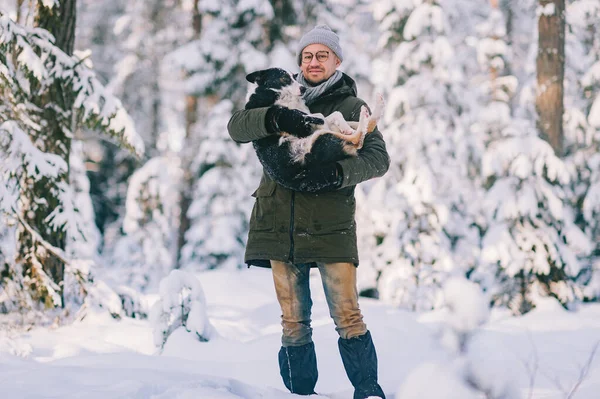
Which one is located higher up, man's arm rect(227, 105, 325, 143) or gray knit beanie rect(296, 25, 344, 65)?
gray knit beanie rect(296, 25, 344, 65)

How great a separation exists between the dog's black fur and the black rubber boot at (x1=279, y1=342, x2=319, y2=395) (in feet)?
3.21

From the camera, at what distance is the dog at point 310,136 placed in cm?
306

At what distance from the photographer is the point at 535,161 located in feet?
27.0

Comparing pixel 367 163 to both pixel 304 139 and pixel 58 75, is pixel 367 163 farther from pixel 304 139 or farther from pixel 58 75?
pixel 58 75

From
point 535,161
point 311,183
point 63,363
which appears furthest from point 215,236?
point 311,183

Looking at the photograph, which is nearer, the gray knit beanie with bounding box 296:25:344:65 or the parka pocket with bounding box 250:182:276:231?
the parka pocket with bounding box 250:182:276:231

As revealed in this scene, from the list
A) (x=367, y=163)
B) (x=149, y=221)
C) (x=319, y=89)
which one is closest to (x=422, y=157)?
(x=149, y=221)

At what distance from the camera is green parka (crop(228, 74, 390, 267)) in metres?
3.16

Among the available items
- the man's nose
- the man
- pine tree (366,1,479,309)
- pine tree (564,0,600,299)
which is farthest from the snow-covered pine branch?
pine tree (564,0,600,299)

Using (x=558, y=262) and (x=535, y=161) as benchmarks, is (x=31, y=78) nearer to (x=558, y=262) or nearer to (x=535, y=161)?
(x=535, y=161)

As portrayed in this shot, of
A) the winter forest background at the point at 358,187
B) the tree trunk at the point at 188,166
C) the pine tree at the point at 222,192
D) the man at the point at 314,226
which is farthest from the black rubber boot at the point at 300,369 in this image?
the tree trunk at the point at 188,166

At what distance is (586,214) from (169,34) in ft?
42.3

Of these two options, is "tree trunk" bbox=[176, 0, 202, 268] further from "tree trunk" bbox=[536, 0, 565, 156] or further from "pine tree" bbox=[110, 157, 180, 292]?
"tree trunk" bbox=[536, 0, 565, 156]

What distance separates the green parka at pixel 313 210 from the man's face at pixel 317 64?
0.14 m
